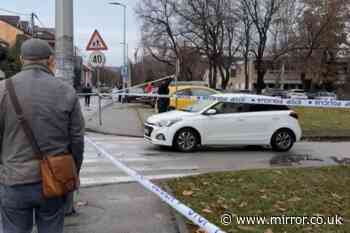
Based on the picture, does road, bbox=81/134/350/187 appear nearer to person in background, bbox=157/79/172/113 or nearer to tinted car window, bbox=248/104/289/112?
tinted car window, bbox=248/104/289/112

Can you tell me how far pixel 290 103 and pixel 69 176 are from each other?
10253 millimetres

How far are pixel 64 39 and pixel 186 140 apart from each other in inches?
258

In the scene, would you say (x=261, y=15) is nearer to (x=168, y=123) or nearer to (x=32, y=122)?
(x=168, y=123)

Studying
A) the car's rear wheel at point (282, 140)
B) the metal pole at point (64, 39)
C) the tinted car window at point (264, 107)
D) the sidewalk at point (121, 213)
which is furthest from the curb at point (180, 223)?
the car's rear wheel at point (282, 140)

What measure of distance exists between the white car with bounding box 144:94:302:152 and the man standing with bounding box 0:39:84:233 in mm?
8842

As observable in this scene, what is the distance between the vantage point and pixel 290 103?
500 inches

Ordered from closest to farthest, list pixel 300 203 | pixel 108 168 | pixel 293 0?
pixel 300 203
pixel 108 168
pixel 293 0

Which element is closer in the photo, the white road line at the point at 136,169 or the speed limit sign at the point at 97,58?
the white road line at the point at 136,169

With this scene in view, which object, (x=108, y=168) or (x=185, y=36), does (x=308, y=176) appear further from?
(x=185, y=36)

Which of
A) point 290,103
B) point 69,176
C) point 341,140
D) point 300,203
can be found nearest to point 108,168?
point 300,203

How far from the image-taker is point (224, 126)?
12336 mm

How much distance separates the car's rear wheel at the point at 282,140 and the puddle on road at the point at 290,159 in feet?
2.37

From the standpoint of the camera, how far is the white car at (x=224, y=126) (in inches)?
478

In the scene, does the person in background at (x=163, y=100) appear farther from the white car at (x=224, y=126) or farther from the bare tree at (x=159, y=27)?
the bare tree at (x=159, y=27)
